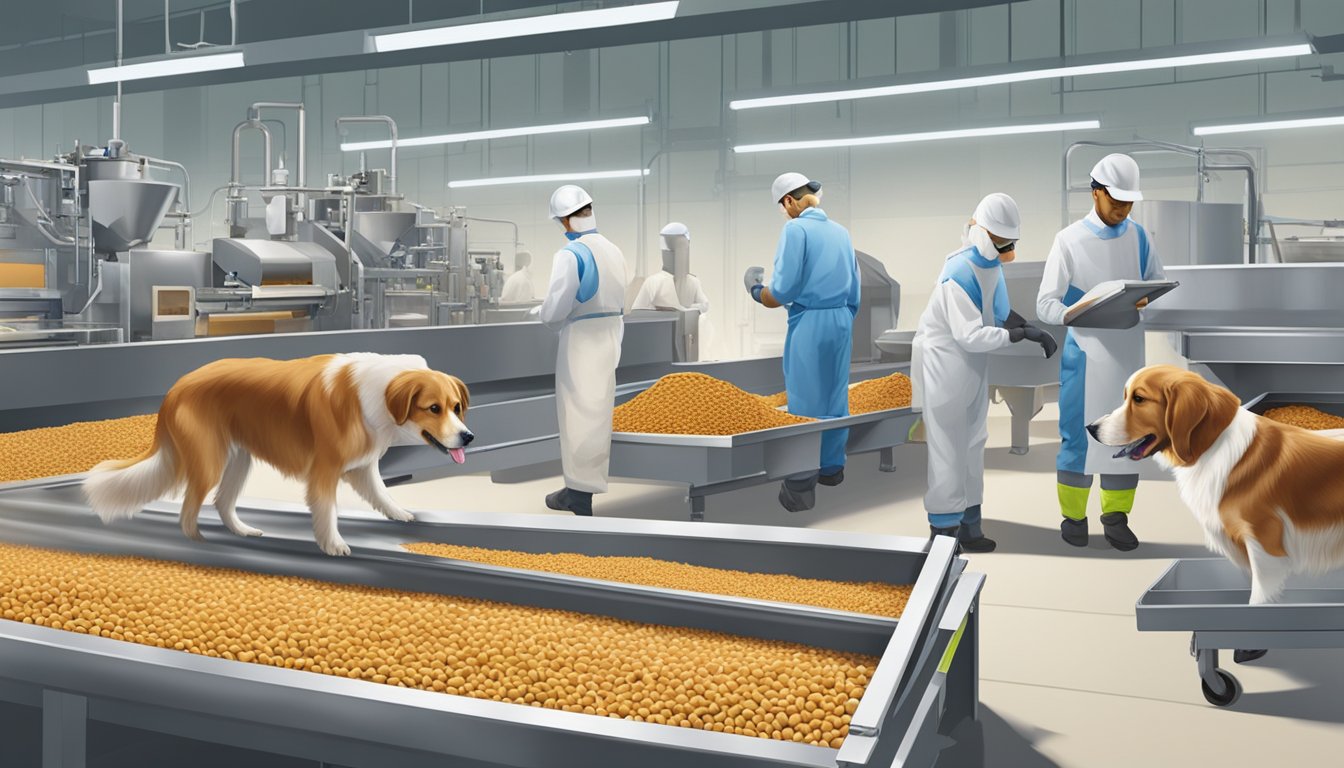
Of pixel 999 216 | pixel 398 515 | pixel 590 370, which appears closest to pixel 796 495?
pixel 590 370

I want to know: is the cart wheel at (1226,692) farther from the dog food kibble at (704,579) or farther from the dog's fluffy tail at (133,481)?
the dog's fluffy tail at (133,481)

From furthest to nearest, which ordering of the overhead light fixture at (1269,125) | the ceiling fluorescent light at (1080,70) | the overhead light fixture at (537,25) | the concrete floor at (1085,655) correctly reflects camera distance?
1. the overhead light fixture at (1269,125)
2. the ceiling fluorescent light at (1080,70)
3. the overhead light fixture at (537,25)
4. the concrete floor at (1085,655)

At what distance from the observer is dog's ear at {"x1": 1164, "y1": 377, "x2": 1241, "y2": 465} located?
7.93 feet

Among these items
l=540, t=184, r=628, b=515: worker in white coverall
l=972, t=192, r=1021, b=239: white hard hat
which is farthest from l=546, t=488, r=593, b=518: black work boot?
l=972, t=192, r=1021, b=239: white hard hat

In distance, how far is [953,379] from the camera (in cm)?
398

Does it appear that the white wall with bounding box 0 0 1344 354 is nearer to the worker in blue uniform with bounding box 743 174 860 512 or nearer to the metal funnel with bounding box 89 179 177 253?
the worker in blue uniform with bounding box 743 174 860 512

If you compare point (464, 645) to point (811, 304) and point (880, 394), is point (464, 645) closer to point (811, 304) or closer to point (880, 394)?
point (811, 304)

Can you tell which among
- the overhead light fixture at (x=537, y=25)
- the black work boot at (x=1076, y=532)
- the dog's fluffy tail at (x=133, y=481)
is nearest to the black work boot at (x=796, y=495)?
the black work boot at (x=1076, y=532)

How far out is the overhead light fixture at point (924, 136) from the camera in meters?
10.1

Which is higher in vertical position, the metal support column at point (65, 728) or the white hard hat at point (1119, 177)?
the white hard hat at point (1119, 177)

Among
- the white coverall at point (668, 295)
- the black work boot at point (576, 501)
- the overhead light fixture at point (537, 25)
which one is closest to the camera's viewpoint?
the black work boot at point (576, 501)

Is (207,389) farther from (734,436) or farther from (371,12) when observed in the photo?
(371,12)

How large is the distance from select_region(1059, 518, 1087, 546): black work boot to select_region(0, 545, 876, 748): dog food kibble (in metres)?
2.88

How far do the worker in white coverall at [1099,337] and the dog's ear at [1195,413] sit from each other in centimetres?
159
